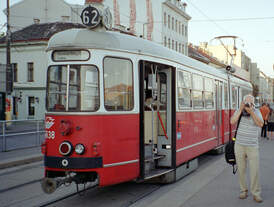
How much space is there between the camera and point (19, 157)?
1230 centimetres

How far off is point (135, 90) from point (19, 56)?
3338 cm

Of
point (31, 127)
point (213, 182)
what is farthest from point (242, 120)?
point (31, 127)

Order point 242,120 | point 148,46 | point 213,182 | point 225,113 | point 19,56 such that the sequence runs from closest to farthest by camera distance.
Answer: point 242,120, point 148,46, point 213,182, point 225,113, point 19,56

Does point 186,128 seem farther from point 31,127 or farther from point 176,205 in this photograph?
point 31,127

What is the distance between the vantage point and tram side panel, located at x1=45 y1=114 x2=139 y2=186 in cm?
637

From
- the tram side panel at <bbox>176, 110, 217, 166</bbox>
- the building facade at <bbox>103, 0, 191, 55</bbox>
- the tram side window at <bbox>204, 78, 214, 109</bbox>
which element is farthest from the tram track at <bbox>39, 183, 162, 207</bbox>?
the building facade at <bbox>103, 0, 191, 55</bbox>

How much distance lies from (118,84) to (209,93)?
5.29 m

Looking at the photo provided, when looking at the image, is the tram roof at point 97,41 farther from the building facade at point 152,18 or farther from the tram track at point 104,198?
the building facade at point 152,18

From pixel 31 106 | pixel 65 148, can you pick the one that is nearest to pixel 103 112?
pixel 65 148

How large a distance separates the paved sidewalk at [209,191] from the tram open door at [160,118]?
0.49 metres

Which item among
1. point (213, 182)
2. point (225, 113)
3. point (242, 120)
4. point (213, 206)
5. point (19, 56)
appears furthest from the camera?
point (19, 56)

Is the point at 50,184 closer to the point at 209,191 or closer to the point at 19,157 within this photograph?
the point at 209,191

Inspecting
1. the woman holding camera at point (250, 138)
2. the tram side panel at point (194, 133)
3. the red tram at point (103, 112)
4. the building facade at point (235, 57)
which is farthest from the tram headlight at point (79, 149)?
the building facade at point (235, 57)

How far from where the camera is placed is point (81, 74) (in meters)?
6.52
